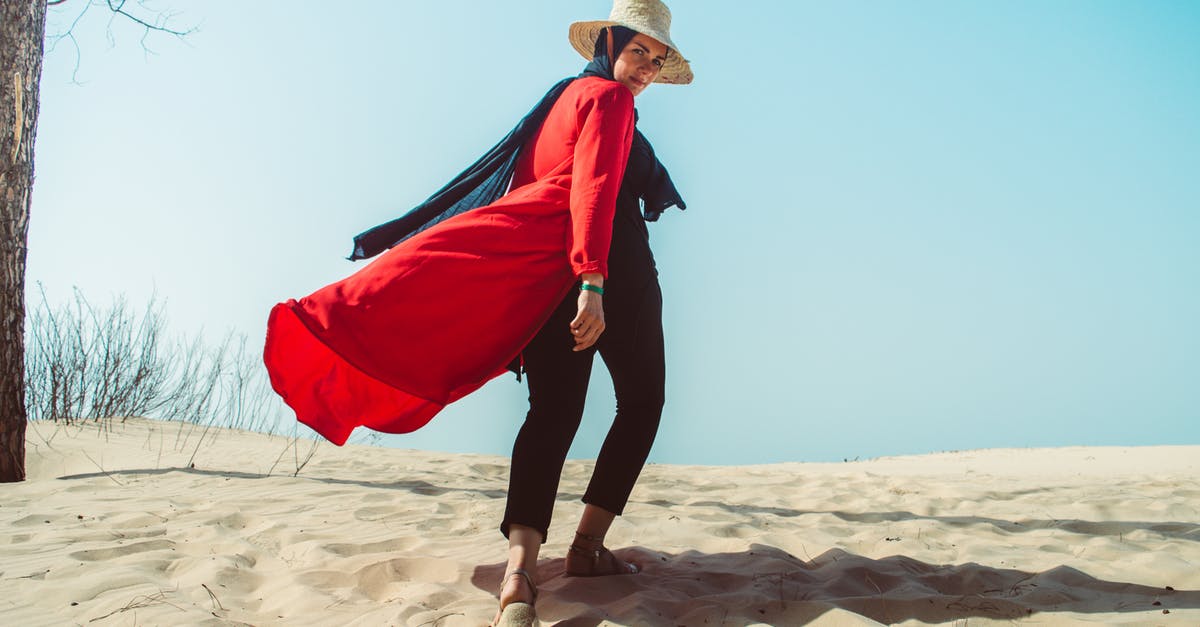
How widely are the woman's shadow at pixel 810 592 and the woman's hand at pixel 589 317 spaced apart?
76 cm

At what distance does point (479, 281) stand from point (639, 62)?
31.5 inches

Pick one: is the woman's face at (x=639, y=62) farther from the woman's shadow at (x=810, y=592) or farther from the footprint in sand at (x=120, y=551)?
the footprint in sand at (x=120, y=551)

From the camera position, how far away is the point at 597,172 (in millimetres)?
2223

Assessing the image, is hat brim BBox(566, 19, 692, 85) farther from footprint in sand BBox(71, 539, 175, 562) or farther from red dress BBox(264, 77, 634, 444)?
footprint in sand BBox(71, 539, 175, 562)

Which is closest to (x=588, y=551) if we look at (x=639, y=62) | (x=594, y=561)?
(x=594, y=561)

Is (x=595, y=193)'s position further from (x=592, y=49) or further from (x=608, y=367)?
(x=592, y=49)

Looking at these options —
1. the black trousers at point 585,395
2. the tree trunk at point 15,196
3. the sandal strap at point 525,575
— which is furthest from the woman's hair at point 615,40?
the tree trunk at point 15,196

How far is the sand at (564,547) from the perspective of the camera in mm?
2408

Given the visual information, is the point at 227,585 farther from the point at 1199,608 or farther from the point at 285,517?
the point at 1199,608

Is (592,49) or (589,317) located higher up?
(592,49)

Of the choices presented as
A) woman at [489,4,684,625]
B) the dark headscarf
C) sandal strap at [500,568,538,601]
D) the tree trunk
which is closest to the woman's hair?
woman at [489,4,684,625]

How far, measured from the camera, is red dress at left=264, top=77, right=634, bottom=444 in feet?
7.28

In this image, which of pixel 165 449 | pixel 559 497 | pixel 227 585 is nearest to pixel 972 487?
pixel 559 497

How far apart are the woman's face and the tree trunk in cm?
460
